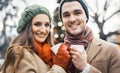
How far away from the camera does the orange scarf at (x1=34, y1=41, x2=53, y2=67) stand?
8.93 ft

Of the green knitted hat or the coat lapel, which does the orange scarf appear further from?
the coat lapel

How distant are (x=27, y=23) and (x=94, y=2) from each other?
10.4m

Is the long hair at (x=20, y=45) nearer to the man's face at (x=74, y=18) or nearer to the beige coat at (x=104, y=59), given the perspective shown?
the man's face at (x=74, y=18)

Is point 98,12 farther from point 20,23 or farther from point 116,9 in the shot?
point 20,23

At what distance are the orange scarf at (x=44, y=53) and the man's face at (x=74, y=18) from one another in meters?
0.25

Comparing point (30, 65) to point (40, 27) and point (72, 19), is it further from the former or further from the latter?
point (72, 19)

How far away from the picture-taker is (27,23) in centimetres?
279

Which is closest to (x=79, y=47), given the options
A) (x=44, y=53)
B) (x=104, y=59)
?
(x=104, y=59)

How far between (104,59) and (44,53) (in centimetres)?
46

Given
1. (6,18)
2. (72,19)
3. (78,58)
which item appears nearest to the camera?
(78,58)

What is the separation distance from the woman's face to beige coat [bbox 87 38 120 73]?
14.7 inches

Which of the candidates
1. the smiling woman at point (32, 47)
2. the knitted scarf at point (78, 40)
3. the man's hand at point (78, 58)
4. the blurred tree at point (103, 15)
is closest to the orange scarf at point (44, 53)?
the smiling woman at point (32, 47)

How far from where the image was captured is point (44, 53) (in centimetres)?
273

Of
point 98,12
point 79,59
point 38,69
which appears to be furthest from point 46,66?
point 98,12
